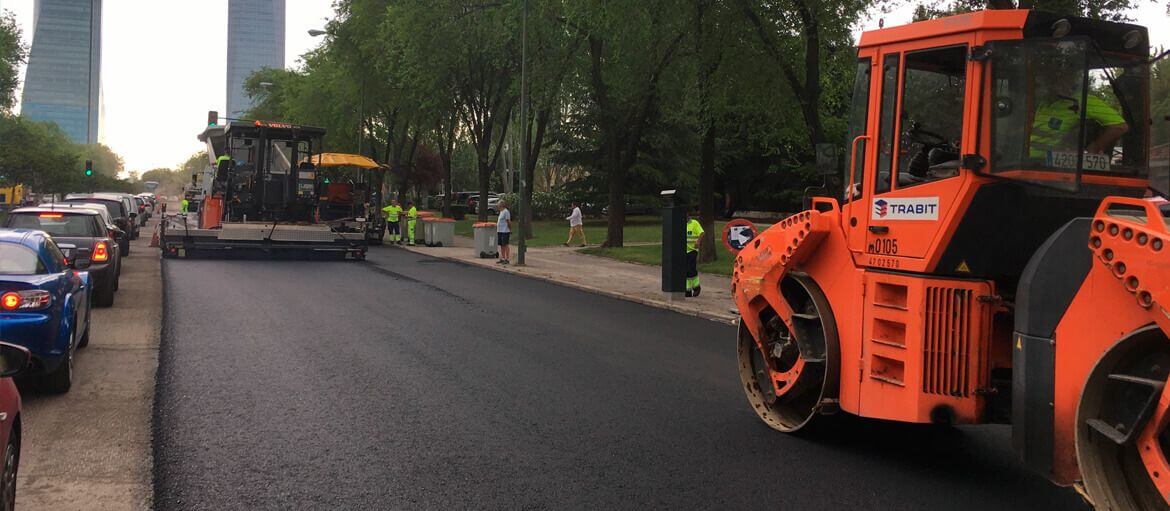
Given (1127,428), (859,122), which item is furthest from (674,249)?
(1127,428)

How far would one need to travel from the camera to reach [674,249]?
620 inches

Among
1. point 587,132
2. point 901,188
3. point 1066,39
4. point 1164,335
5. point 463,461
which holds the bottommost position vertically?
point 463,461

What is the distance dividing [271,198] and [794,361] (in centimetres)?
1980

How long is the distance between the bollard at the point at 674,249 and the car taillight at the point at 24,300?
9935 mm

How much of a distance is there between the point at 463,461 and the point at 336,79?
44395 millimetres

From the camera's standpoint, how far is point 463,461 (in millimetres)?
5703

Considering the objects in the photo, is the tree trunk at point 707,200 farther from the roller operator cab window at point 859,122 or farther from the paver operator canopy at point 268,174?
the roller operator cab window at point 859,122

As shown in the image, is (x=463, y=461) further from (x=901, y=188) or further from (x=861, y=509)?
(x=901, y=188)

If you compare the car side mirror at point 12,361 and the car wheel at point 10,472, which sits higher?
the car side mirror at point 12,361

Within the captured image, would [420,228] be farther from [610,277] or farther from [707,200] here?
[610,277]

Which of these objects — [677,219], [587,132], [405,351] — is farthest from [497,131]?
[405,351]

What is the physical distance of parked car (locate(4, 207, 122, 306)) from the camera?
12.9 meters

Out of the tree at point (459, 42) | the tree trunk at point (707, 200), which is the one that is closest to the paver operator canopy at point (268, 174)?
the tree at point (459, 42)

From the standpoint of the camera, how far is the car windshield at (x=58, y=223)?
13.6 metres
